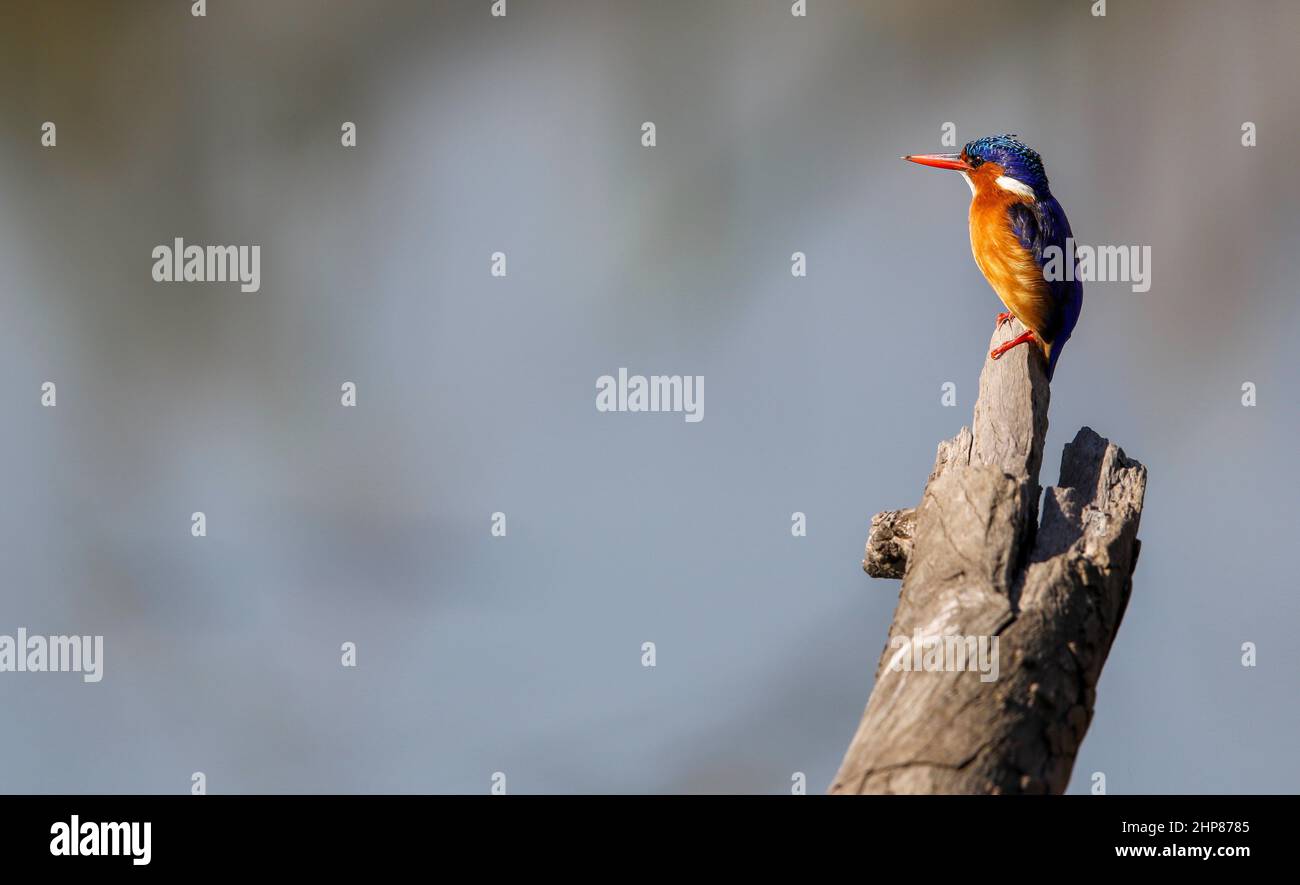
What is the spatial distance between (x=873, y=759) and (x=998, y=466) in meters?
1.35

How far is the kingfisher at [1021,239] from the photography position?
4.64 m

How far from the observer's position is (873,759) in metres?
3.04

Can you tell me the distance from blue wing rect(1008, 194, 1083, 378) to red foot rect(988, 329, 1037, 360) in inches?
4.6

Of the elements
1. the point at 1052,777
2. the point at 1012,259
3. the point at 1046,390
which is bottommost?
the point at 1052,777

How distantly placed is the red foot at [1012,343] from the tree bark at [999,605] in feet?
0.59

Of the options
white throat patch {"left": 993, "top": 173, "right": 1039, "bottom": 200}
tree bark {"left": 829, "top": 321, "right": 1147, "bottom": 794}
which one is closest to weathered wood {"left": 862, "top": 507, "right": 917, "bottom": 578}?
tree bark {"left": 829, "top": 321, "right": 1147, "bottom": 794}

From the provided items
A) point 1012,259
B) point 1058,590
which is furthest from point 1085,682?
point 1012,259

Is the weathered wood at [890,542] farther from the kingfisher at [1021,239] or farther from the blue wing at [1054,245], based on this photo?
the blue wing at [1054,245]

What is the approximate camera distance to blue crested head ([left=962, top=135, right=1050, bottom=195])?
492 cm

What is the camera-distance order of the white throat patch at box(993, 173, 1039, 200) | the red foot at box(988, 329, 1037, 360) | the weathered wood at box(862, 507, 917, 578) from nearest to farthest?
the weathered wood at box(862, 507, 917, 578) < the red foot at box(988, 329, 1037, 360) < the white throat patch at box(993, 173, 1039, 200)

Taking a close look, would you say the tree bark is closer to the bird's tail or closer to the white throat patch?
the bird's tail

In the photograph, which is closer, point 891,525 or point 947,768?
point 947,768
